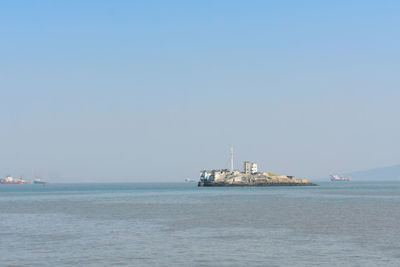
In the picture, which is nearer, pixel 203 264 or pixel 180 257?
pixel 203 264

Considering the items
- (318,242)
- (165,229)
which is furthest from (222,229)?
(318,242)

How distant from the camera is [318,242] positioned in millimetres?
37656

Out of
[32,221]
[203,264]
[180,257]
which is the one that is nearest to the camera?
[203,264]

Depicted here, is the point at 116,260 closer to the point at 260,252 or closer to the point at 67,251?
the point at 67,251

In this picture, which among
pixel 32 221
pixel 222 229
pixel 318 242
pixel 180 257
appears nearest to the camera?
pixel 180 257

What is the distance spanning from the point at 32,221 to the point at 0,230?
31.3 feet

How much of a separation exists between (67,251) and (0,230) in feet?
53.6

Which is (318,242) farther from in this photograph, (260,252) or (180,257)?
(180,257)

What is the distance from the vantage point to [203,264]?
96.1 ft

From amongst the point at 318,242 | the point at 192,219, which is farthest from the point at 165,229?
the point at 318,242

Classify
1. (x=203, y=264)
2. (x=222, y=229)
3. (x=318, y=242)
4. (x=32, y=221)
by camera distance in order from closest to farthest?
(x=203, y=264) < (x=318, y=242) < (x=222, y=229) < (x=32, y=221)

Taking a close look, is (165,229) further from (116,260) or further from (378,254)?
(378,254)

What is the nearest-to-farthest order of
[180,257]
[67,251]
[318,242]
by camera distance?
[180,257] < [67,251] < [318,242]

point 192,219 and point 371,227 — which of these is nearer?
point 371,227
